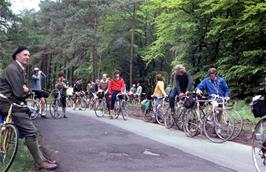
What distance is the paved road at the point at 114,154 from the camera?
7.49 m

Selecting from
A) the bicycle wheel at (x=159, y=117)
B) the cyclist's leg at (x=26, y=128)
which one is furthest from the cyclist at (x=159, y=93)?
the cyclist's leg at (x=26, y=128)

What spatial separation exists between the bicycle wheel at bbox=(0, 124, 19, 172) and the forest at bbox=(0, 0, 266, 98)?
42.3ft

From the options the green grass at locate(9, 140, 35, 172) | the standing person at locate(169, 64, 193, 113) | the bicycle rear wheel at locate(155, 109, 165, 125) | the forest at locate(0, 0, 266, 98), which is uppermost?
the forest at locate(0, 0, 266, 98)

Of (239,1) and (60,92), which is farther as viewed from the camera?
(239,1)

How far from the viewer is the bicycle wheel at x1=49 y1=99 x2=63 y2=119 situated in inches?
736

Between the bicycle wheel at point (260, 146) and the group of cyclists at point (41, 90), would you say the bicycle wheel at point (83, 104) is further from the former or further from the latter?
the bicycle wheel at point (260, 146)

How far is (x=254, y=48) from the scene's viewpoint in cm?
2441

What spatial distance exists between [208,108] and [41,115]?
8.76m

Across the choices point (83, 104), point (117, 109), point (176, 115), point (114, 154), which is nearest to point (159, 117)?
point (176, 115)

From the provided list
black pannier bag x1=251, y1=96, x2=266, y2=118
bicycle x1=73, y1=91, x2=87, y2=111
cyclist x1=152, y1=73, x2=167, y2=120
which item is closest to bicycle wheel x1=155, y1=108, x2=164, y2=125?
cyclist x1=152, y1=73, x2=167, y2=120

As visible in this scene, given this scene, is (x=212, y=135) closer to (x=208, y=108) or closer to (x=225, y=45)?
(x=208, y=108)

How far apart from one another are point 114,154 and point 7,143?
2.51m

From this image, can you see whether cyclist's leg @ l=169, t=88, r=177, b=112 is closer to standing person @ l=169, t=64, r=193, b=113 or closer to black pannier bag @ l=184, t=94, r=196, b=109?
standing person @ l=169, t=64, r=193, b=113

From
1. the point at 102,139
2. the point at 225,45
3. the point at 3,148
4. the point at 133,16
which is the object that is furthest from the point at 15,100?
the point at 133,16
